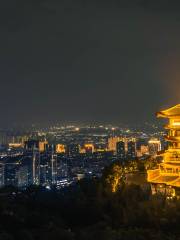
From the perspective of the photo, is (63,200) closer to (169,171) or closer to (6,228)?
(169,171)

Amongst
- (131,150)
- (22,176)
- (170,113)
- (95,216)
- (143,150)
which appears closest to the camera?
(95,216)

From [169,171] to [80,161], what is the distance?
66.9ft

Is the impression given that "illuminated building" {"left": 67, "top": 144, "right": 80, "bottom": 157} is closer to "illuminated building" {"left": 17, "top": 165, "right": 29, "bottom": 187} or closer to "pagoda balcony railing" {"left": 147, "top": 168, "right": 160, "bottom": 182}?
"illuminated building" {"left": 17, "top": 165, "right": 29, "bottom": 187}

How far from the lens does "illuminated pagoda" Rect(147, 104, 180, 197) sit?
10375mm

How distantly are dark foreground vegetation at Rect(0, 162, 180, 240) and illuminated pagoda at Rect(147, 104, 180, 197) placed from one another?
0.97 ft

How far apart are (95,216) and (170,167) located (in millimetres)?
1912

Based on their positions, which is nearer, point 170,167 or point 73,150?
point 170,167

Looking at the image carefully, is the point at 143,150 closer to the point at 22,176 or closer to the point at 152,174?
the point at 22,176

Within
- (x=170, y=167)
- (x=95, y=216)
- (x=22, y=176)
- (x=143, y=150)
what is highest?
(x=143, y=150)

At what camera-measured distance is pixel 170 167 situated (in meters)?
10.8

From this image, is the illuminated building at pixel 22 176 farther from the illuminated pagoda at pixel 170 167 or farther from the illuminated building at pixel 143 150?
the illuminated pagoda at pixel 170 167

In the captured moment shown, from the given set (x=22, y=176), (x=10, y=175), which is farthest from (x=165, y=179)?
(x=10, y=175)

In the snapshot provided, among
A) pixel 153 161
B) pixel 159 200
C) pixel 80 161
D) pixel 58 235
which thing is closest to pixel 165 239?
pixel 58 235

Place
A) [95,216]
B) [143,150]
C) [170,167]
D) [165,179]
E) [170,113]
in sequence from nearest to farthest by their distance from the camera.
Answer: [95,216] → [165,179] → [170,167] → [170,113] → [143,150]
